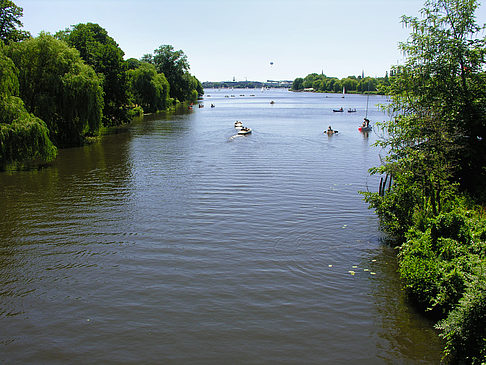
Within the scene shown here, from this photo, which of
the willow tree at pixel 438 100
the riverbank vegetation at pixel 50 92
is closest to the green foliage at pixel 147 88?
the riverbank vegetation at pixel 50 92

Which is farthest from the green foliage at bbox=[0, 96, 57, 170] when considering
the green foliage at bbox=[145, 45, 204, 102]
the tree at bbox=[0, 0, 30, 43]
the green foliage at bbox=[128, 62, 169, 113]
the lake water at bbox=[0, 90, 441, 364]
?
the green foliage at bbox=[145, 45, 204, 102]

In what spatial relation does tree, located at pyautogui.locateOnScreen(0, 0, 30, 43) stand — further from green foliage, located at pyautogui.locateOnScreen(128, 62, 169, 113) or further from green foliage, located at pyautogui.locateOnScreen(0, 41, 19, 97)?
green foliage, located at pyautogui.locateOnScreen(128, 62, 169, 113)

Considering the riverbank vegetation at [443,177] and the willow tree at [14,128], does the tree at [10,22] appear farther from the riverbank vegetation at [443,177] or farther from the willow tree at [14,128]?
the riverbank vegetation at [443,177]

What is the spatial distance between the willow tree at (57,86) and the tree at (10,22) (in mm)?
10931

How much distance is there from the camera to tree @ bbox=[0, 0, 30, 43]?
42.6 metres

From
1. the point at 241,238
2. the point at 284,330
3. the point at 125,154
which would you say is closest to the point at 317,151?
the point at 125,154

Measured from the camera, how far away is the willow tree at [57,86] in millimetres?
33094

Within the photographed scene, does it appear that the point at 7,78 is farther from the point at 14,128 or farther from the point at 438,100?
the point at 438,100

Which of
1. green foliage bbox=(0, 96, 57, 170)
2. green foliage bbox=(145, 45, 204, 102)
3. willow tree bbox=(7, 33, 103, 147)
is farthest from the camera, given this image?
green foliage bbox=(145, 45, 204, 102)

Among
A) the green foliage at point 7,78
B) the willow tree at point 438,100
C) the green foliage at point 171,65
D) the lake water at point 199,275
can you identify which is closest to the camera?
the lake water at point 199,275

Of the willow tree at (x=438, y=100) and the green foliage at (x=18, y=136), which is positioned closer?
the willow tree at (x=438, y=100)

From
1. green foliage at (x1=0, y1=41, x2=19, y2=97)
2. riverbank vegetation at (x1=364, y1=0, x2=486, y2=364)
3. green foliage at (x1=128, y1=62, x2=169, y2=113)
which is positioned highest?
green foliage at (x1=128, y1=62, x2=169, y2=113)

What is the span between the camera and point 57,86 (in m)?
34.5

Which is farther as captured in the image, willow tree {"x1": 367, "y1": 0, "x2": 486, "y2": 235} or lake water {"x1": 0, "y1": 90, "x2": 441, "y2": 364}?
willow tree {"x1": 367, "y1": 0, "x2": 486, "y2": 235}
